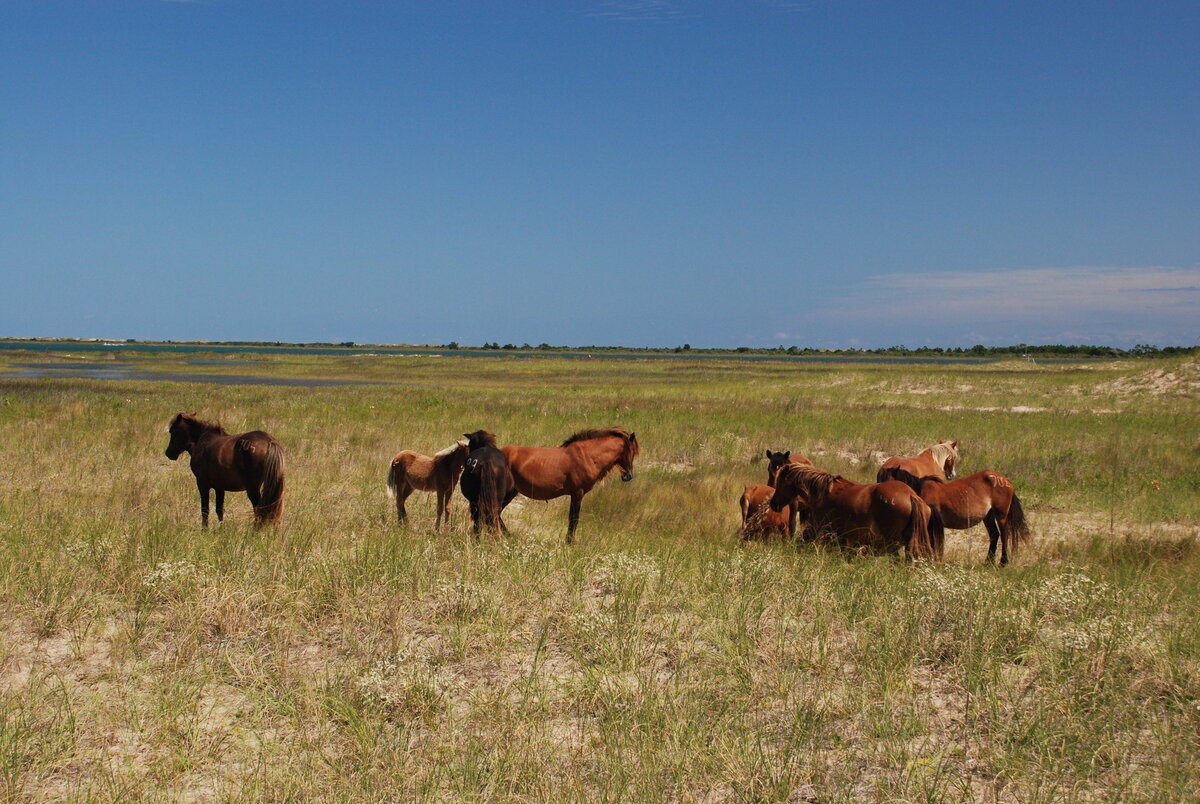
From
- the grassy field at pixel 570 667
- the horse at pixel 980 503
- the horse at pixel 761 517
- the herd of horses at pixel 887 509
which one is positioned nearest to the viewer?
the grassy field at pixel 570 667

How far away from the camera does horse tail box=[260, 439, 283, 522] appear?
8.48 meters

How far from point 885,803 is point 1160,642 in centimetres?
281

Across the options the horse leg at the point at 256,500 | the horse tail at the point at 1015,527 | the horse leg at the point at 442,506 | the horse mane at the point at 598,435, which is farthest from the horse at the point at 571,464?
the horse tail at the point at 1015,527

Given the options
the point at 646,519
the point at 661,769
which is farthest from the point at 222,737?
the point at 646,519

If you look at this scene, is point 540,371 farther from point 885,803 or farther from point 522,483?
point 885,803

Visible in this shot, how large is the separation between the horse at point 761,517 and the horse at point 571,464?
155 cm

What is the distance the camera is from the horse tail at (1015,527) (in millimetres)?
8711

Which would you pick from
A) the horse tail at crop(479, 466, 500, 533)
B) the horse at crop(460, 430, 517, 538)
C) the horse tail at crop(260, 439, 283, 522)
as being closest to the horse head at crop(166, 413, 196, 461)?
the horse tail at crop(260, 439, 283, 522)

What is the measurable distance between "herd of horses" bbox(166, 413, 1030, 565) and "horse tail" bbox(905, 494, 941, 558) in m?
0.01

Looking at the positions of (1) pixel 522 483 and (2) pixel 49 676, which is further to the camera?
(1) pixel 522 483

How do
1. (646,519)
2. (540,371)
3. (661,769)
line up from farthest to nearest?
(540,371)
(646,519)
(661,769)

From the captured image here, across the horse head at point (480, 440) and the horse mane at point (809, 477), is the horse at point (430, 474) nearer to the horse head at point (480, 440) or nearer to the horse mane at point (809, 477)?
the horse head at point (480, 440)

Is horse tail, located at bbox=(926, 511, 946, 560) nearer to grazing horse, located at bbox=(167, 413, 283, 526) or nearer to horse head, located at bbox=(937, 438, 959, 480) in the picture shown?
horse head, located at bbox=(937, 438, 959, 480)

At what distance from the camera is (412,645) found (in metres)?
5.05
